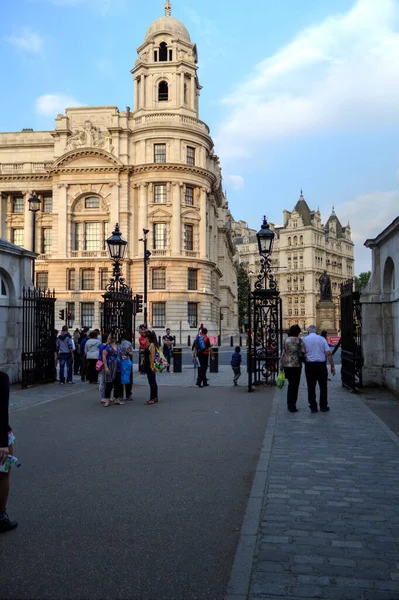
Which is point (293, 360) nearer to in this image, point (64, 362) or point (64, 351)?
point (64, 351)

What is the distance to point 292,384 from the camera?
1133cm

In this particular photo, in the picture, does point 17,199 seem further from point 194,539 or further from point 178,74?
point 194,539

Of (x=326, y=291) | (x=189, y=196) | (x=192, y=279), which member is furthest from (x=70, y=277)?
(x=326, y=291)

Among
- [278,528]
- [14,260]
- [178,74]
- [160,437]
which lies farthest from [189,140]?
[278,528]

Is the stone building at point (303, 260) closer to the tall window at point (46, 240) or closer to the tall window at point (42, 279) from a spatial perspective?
the tall window at point (46, 240)

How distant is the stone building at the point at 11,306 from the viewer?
16234 millimetres

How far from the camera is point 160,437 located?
28.9ft

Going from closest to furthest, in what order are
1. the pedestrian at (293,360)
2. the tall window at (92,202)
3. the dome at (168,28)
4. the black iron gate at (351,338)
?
the pedestrian at (293,360)
the black iron gate at (351,338)
the tall window at (92,202)
the dome at (168,28)

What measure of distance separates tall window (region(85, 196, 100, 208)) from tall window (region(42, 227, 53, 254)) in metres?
6.02

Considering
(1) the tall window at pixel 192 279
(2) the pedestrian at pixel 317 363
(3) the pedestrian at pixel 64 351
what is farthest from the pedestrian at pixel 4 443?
(1) the tall window at pixel 192 279

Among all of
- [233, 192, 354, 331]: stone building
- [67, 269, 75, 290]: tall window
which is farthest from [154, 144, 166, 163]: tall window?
[233, 192, 354, 331]: stone building

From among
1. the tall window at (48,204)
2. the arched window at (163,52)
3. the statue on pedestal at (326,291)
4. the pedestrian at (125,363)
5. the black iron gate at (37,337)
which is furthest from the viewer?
the tall window at (48,204)

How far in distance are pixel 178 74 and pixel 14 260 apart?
151 ft

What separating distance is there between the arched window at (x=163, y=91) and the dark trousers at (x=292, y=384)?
51.4 m
